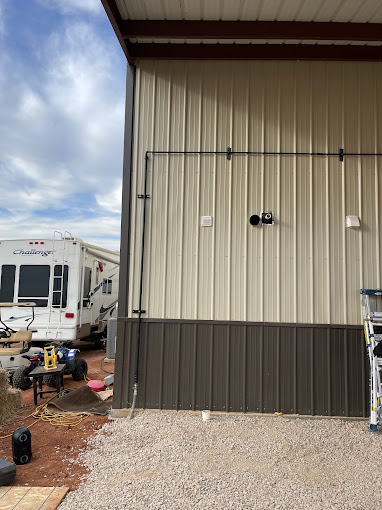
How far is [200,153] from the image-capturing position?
4422 mm

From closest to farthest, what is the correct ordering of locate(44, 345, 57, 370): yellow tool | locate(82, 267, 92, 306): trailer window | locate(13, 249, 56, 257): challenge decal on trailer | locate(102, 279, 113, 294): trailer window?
locate(44, 345, 57, 370): yellow tool < locate(13, 249, 56, 257): challenge decal on trailer < locate(82, 267, 92, 306): trailer window < locate(102, 279, 113, 294): trailer window

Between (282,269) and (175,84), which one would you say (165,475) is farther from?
(175,84)

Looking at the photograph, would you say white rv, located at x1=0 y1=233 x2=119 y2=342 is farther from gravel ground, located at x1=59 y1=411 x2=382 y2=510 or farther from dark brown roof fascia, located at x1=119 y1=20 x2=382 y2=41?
dark brown roof fascia, located at x1=119 y1=20 x2=382 y2=41

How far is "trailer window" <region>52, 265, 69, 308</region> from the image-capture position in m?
7.06

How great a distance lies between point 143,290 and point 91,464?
6.34ft

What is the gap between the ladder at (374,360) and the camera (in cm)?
366

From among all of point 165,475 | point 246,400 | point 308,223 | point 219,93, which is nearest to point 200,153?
point 219,93

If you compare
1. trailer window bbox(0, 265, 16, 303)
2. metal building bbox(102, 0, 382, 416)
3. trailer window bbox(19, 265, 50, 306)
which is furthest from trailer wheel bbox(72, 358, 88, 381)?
trailer window bbox(0, 265, 16, 303)

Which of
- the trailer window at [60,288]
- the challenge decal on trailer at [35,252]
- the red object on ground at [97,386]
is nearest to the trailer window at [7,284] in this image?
the challenge decal on trailer at [35,252]

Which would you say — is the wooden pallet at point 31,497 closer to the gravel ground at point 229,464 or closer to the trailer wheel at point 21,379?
the gravel ground at point 229,464

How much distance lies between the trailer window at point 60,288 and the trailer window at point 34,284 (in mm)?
174

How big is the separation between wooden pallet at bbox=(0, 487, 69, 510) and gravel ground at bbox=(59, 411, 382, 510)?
3.1 inches

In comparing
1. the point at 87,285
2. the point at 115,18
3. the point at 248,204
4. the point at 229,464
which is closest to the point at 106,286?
the point at 87,285

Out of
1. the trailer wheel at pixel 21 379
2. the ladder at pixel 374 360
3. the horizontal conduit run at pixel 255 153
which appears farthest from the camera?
the trailer wheel at pixel 21 379
